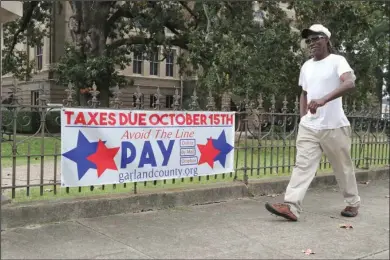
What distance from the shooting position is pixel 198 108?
5.91 meters

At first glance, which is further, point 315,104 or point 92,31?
point 92,31

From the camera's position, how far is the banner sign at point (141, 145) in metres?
4.78

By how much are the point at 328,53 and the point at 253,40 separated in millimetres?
9324

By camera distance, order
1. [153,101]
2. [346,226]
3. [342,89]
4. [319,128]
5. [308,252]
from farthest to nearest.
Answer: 1. [153,101]
2. [319,128]
3. [346,226]
4. [342,89]
5. [308,252]

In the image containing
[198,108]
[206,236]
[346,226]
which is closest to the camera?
[206,236]

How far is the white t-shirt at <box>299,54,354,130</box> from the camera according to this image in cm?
495

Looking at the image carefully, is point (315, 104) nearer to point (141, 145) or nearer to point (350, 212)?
point (350, 212)

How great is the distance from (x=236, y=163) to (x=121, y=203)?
197cm

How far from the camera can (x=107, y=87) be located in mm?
19000

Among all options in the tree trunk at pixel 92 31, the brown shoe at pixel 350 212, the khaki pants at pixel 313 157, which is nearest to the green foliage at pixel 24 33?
the tree trunk at pixel 92 31

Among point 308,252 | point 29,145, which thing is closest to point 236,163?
point 308,252

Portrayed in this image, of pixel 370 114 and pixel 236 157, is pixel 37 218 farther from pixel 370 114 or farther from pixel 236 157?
pixel 370 114

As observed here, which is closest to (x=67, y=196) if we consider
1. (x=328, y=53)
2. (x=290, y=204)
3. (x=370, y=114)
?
(x=290, y=204)

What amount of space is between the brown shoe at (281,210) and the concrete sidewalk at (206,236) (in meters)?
0.09
